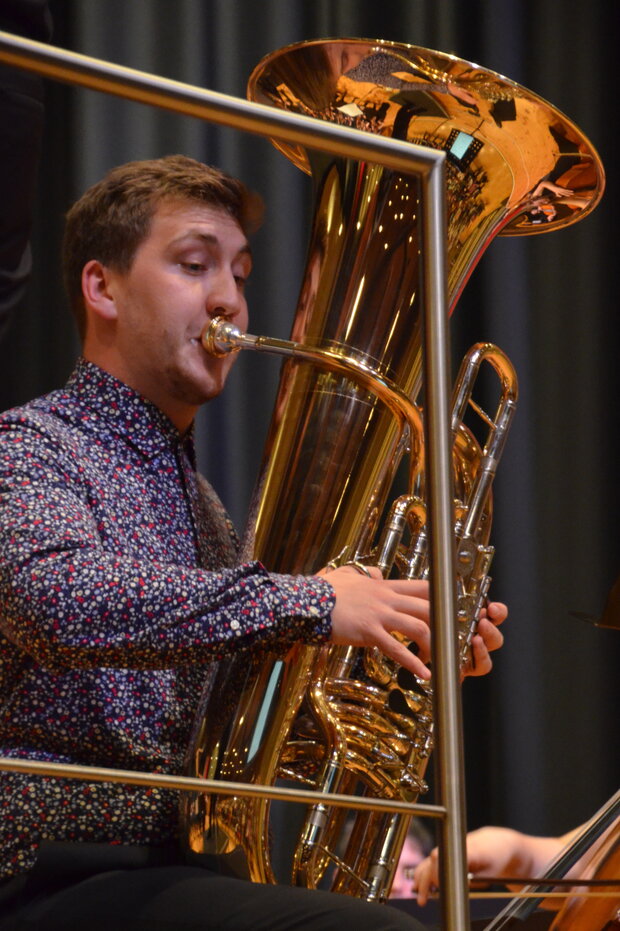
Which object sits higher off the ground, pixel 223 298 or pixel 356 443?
pixel 223 298

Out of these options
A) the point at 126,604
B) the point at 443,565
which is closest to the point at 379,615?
the point at 126,604

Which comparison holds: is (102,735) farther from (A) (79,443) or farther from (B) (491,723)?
(B) (491,723)

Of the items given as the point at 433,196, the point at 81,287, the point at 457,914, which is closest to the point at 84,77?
the point at 433,196

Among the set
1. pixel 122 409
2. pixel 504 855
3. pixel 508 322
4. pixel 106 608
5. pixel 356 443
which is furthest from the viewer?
pixel 508 322

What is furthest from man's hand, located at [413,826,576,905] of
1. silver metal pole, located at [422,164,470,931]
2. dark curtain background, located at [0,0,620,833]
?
silver metal pole, located at [422,164,470,931]

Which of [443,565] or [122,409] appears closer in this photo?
[443,565]

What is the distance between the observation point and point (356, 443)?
106 cm

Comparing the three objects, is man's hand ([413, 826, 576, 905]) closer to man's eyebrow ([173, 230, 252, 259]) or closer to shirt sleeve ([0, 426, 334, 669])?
shirt sleeve ([0, 426, 334, 669])

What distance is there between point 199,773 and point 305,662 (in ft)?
0.42

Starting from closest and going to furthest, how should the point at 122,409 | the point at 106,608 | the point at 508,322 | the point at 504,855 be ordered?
the point at 106,608, the point at 122,409, the point at 504,855, the point at 508,322

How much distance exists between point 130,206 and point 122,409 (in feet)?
0.76

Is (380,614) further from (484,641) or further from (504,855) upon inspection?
(504,855)

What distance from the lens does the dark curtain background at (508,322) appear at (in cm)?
178

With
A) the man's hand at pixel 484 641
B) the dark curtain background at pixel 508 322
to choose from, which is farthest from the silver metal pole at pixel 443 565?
the dark curtain background at pixel 508 322
